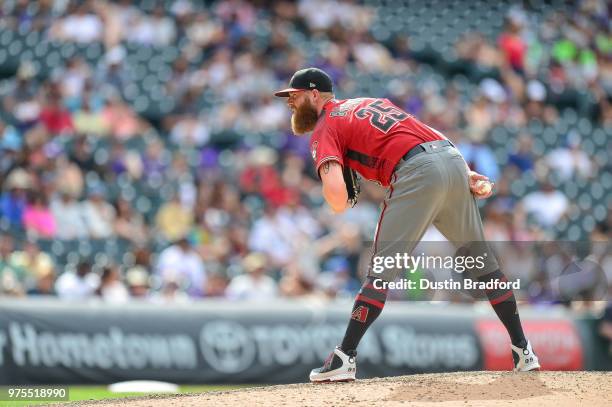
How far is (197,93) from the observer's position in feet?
47.9

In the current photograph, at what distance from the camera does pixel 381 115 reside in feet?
19.1

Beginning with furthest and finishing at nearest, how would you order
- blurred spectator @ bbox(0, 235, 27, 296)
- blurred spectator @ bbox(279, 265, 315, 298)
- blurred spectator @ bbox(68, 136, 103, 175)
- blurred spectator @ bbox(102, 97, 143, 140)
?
1. blurred spectator @ bbox(102, 97, 143, 140)
2. blurred spectator @ bbox(68, 136, 103, 175)
3. blurred spectator @ bbox(279, 265, 315, 298)
4. blurred spectator @ bbox(0, 235, 27, 296)

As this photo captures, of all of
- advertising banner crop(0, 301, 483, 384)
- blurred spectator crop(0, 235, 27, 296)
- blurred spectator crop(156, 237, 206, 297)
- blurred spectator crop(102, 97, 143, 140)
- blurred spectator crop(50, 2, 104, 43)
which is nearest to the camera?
advertising banner crop(0, 301, 483, 384)

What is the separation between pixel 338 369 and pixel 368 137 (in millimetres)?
1352

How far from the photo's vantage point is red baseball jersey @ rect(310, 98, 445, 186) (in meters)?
5.71

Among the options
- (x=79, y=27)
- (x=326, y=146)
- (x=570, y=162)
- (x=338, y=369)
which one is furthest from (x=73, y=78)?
(x=338, y=369)

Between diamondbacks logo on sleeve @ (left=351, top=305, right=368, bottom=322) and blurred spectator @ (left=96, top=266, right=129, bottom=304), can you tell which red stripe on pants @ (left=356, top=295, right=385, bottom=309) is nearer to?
diamondbacks logo on sleeve @ (left=351, top=305, right=368, bottom=322)

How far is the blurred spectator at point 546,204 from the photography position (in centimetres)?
1429

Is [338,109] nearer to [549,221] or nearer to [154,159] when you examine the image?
[154,159]

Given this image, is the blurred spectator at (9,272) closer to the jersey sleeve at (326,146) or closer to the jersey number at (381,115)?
the jersey sleeve at (326,146)

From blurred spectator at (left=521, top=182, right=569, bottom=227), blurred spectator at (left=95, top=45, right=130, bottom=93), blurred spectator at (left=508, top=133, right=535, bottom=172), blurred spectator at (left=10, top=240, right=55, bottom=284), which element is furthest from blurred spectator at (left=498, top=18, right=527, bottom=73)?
blurred spectator at (left=10, top=240, right=55, bottom=284)

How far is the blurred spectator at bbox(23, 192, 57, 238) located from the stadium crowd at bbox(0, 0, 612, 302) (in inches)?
0.7

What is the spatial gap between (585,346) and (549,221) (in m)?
3.73

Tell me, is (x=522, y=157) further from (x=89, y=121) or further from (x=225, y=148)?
(x=89, y=121)
